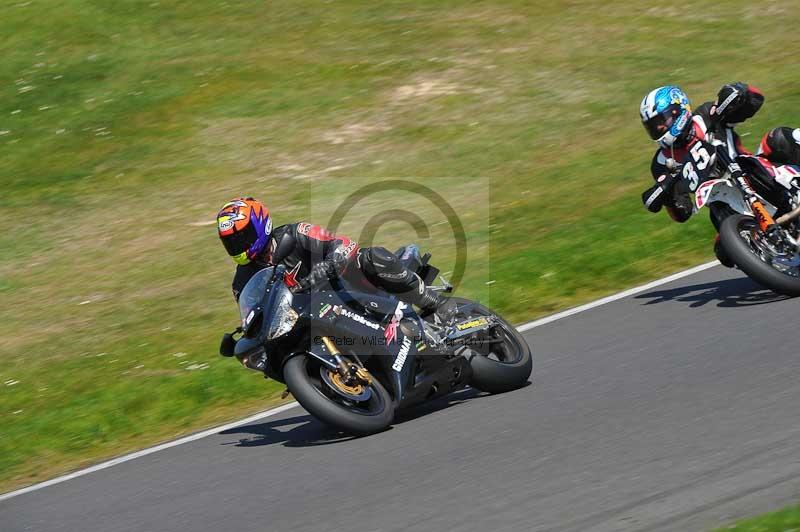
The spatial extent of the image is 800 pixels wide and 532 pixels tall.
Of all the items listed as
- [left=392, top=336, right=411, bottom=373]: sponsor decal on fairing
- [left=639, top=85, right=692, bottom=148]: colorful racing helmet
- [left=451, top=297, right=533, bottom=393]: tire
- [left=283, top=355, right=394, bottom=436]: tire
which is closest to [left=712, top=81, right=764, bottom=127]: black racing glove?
[left=639, top=85, right=692, bottom=148]: colorful racing helmet

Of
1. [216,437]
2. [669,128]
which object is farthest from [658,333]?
[216,437]

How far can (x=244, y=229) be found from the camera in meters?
7.77

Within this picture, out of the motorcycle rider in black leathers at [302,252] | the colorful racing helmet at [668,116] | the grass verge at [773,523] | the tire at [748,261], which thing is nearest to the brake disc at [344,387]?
the motorcycle rider in black leathers at [302,252]

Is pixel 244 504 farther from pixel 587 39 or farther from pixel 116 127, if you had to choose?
pixel 587 39

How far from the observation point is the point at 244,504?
22.5ft

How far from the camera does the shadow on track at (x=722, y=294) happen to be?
9141 mm

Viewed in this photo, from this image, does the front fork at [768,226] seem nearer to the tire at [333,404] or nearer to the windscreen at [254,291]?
the tire at [333,404]

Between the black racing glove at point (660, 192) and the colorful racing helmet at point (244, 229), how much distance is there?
10.3 ft

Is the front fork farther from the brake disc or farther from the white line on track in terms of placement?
the brake disc

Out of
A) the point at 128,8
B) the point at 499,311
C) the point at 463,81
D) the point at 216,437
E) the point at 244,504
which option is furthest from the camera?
the point at 128,8

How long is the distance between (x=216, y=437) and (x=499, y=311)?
11.0ft

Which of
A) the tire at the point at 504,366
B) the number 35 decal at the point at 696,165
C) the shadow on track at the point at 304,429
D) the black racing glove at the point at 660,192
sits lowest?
the shadow on track at the point at 304,429

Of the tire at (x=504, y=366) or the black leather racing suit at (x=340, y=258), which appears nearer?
the black leather racing suit at (x=340, y=258)

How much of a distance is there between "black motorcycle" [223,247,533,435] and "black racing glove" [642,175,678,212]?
177 centimetres
